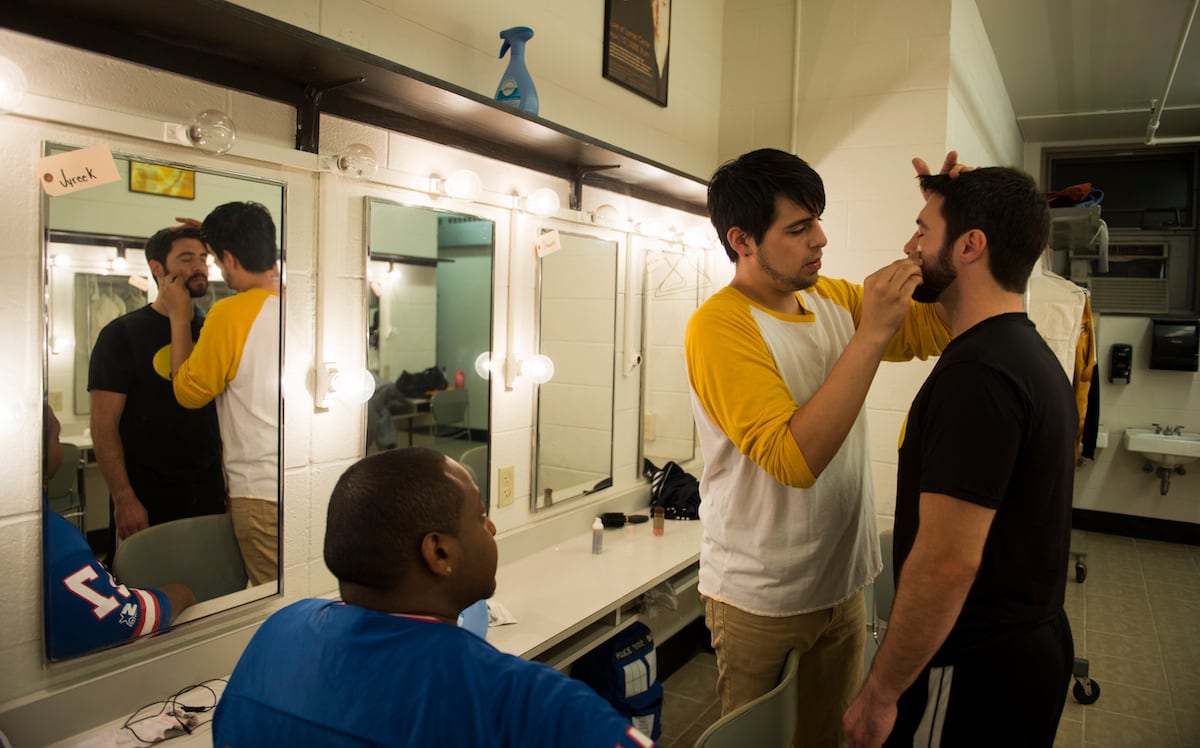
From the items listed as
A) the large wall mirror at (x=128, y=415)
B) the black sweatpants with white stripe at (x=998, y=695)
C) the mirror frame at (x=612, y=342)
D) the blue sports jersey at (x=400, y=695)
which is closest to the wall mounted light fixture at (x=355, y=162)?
the large wall mirror at (x=128, y=415)

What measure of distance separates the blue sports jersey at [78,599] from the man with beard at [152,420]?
61 mm

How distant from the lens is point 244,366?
1.63 metres

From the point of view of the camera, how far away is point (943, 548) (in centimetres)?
112

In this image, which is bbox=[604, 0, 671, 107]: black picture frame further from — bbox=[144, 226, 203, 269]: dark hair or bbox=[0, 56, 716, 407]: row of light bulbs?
bbox=[144, 226, 203, 269]: dark hair

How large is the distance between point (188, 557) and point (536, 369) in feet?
3.83

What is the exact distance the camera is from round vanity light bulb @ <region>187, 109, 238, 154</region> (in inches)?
56.6

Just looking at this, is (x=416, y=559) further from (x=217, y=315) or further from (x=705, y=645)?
(x=705, y=645)

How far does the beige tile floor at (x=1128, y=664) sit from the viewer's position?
111 inches

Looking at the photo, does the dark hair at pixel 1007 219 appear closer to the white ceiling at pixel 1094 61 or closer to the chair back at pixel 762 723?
the chair back at pixel 762 723

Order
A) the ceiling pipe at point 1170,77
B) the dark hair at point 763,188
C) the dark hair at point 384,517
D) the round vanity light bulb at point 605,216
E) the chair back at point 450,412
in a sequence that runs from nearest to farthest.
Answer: the dark hair at point 384,517 < the dark hair at point 763,188 < the chair back at point 450,412 < the round vanity light bulb at point 605,216 < the ceiling pipe at point 1170,77

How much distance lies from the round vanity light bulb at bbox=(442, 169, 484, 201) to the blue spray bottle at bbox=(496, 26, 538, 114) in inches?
9.2

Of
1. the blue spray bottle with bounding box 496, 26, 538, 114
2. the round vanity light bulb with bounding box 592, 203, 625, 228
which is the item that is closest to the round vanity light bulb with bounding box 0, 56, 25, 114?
the blue spray bottle with bounding box 496, 26, 538, 114

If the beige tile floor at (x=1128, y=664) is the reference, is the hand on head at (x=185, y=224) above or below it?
above

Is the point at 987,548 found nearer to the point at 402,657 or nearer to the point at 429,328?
the point at 402,657
